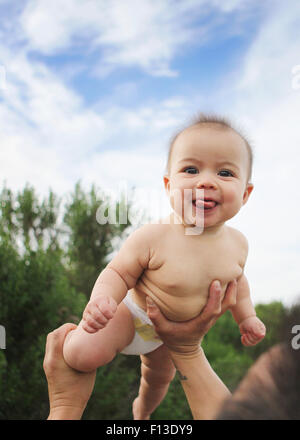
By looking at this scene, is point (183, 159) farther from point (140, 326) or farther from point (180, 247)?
point (140, 326)

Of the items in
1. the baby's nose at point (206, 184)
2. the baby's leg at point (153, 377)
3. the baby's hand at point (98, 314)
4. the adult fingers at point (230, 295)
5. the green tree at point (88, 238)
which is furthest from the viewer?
the green tree at point (88, 238)


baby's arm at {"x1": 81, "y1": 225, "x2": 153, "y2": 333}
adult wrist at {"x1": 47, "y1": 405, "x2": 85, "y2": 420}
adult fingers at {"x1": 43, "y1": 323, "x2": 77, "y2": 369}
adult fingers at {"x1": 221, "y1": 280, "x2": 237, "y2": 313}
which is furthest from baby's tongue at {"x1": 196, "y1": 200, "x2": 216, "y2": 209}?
adult wrist at {"x1": 47, "y1": 405, "x2": 85, "y2": 420}

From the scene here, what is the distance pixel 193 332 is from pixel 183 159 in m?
0.65

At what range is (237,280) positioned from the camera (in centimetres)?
172

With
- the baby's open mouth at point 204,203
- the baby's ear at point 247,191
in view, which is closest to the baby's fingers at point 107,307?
the baby's open mouth at point 204,203

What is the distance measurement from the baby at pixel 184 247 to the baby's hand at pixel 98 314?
42mm

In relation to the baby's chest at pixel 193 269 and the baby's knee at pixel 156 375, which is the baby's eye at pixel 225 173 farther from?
the baby's knee at pixel 156 375

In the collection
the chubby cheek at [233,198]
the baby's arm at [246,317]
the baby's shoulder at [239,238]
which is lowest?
the baby's arm at [246,317]

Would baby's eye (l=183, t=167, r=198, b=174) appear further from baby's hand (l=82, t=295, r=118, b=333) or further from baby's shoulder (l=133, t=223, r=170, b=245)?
baby's hand (l=82, t=295, r=118, b=333)

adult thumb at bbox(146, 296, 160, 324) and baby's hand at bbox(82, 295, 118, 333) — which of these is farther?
adult thumb at bbox(146, 296, 160, 324)

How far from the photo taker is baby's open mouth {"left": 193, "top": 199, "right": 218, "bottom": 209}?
1.40 meters

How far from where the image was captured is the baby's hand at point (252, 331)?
1.64m

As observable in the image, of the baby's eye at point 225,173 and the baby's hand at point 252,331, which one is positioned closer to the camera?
the baby's eye at point 225,173

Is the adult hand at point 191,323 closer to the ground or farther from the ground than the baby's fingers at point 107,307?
closer to the ground
